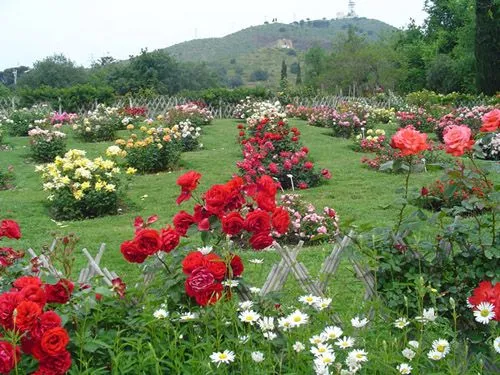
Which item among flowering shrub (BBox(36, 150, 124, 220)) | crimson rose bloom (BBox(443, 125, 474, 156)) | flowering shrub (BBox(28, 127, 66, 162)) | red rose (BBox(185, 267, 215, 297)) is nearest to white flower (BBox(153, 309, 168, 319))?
red rose (BBox(185, 267, 215, 297))

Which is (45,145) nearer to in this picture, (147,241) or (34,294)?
(147,241)

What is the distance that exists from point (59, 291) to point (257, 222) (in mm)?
862

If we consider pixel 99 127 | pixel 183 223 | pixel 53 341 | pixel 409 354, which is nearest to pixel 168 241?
pixel 183 223

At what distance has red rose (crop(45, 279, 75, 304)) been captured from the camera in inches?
99.5

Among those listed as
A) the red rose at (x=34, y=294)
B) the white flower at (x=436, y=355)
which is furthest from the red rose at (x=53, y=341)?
the white flower at (x=436, y=355)

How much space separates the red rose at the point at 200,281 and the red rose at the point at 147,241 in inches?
8.5

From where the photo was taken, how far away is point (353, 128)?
19.0 metres

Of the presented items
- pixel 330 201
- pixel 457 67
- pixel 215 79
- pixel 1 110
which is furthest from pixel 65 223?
pixel 215 79

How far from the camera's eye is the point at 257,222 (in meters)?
2.72

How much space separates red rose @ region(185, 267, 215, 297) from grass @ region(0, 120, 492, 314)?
31.3 inches

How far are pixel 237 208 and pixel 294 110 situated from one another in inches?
877

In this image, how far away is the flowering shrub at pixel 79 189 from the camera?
926 cm

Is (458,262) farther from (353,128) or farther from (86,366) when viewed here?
(353,128)

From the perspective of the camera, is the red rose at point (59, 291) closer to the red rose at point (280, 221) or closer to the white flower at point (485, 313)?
the red rose at point (280, 221)
